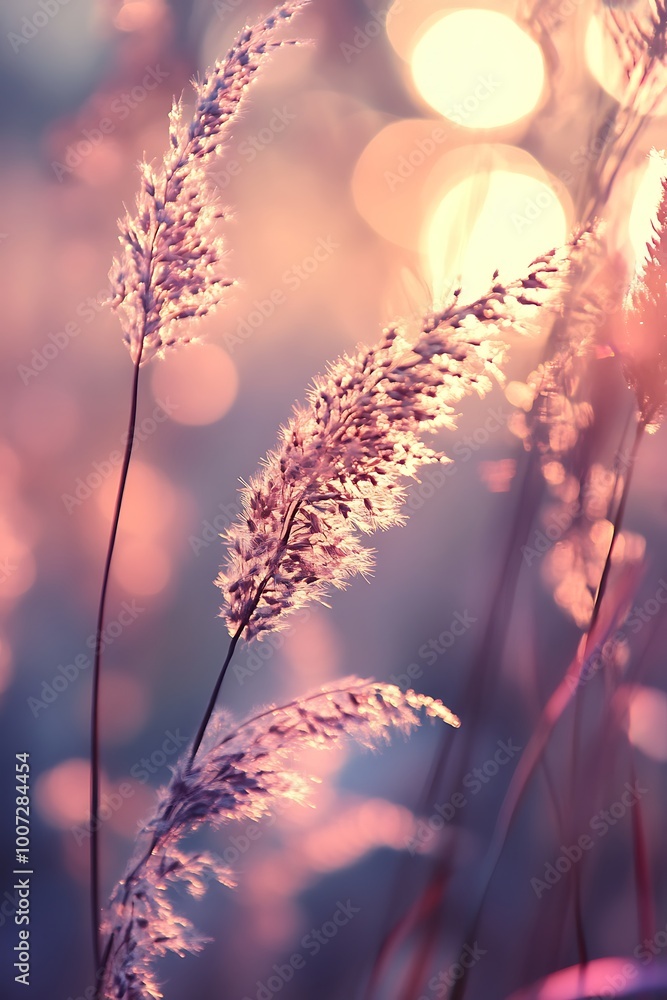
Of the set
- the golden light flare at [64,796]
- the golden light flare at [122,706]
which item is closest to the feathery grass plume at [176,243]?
the golden light flare at [64,796]

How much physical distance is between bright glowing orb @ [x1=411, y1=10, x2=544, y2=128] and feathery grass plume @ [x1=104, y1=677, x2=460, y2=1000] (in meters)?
0.73

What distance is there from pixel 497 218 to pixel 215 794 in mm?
631

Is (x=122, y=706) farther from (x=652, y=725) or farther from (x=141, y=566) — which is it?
(x=652, y=725)

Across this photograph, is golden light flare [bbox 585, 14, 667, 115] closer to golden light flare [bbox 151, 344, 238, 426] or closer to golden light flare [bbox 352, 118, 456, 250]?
golden light flare [bbox 352, 118, 456, 250]

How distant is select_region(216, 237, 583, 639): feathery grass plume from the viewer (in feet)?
1.38

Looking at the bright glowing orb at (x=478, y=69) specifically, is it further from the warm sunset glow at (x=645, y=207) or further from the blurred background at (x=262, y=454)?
the warm sunset glow at (x=645, y=207)

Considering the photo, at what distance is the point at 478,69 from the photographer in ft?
3.25

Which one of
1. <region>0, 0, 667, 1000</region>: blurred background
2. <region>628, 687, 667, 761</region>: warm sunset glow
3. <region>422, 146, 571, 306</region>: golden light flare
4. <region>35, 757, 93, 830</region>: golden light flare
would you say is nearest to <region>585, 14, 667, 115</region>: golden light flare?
<region>0, 0, 667, 1000</region>: blurred background

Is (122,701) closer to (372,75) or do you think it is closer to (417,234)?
(417,234)

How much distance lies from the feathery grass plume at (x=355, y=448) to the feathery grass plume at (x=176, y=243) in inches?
4.8

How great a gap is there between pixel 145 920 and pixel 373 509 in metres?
0.30

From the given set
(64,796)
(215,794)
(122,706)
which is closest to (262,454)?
(122,706)

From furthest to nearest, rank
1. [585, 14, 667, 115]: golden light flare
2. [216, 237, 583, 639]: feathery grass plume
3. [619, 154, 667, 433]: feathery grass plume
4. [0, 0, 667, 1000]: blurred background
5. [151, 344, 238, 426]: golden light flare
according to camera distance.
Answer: [151, 344, 238, 426]: golden light flare, [0, 0, 667, 1000]: blurred background, [585, 14, 667, 115]: golden light flare, [619, 154, 667, 433]: feathery grass plume, [216, 237, 583, 639]: feathery grass plume

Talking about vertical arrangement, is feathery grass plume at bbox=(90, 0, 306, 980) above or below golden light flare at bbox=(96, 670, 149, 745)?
above
